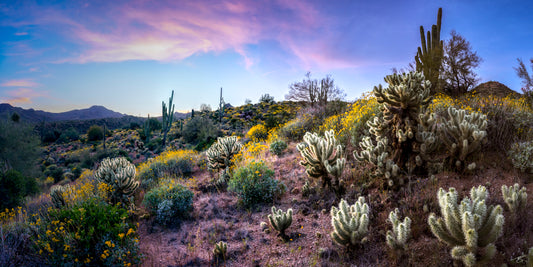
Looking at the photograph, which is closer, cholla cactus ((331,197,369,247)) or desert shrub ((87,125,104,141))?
cholla cactus ((331,197,369,247))

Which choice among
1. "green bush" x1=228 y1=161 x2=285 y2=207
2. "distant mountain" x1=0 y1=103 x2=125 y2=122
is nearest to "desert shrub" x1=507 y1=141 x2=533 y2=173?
"green bush" x1=228 y1=161 x2=285 y2=207

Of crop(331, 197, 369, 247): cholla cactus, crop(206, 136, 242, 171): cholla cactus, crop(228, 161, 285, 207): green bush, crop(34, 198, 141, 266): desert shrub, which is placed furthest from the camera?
crop(206, 136, 242, 171): cholla cactus

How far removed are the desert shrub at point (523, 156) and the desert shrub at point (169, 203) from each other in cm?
726

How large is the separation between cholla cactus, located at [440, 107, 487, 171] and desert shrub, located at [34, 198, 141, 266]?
20.7 feet

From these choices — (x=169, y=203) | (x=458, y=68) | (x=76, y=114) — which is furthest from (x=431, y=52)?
(x=76, y=114)

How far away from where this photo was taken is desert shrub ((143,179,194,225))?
5820 mm

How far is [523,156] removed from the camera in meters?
4.55

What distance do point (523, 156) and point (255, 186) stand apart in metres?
5.62

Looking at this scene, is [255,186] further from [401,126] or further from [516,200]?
[516,200]

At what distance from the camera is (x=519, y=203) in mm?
3445

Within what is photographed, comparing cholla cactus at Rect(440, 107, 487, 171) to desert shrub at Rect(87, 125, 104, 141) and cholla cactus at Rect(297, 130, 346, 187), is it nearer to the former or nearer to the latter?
cholla cactus at Rect(297, 130, 346, 187)

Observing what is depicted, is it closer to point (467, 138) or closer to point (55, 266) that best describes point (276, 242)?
point (55, 266)

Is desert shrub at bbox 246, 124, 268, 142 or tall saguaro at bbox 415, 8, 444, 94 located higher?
tall saguaro at bbox 415, 8, 444, 94

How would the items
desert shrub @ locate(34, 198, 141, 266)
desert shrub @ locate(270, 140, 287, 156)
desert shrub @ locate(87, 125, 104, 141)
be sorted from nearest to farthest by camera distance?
desert shrub @ locate(34, 198, 141, 266), desert shrub @ locate(270, 140, 287, 156), desert shrub @ locate(87, 125, 104, 141)
